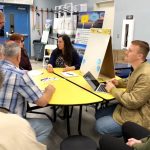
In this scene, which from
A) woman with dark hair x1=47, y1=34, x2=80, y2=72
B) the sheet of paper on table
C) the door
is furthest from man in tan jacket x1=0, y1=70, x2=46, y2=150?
the door

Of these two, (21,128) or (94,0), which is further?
(94,0)

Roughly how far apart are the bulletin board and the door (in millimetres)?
5807

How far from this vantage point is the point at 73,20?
708 cm

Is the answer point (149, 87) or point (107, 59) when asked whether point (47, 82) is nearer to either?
point (107, 59)

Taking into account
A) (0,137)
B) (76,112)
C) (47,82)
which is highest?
(0,137)

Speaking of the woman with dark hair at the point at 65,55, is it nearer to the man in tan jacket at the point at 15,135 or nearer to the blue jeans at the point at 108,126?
the blue jeans at the point at 108,126

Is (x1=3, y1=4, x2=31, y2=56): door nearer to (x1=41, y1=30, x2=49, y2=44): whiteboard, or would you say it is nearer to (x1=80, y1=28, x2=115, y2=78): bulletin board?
(x1=41, y1=30, x2=49, y2=44): whiteboard

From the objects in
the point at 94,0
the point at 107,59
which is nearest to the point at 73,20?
the point at 94,0

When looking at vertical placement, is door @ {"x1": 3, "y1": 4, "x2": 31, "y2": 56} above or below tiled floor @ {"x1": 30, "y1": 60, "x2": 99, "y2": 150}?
above

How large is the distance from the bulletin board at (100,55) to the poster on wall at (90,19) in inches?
111

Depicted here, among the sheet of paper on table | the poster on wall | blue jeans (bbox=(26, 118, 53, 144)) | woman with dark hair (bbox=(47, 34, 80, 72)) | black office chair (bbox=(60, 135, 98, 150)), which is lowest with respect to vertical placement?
black office chair (bbox=(60, 135, 98, 150))

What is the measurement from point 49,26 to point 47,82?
6258 mm

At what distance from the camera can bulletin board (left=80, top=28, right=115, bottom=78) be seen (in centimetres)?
268

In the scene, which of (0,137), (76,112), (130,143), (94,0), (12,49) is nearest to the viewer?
(0,137)
